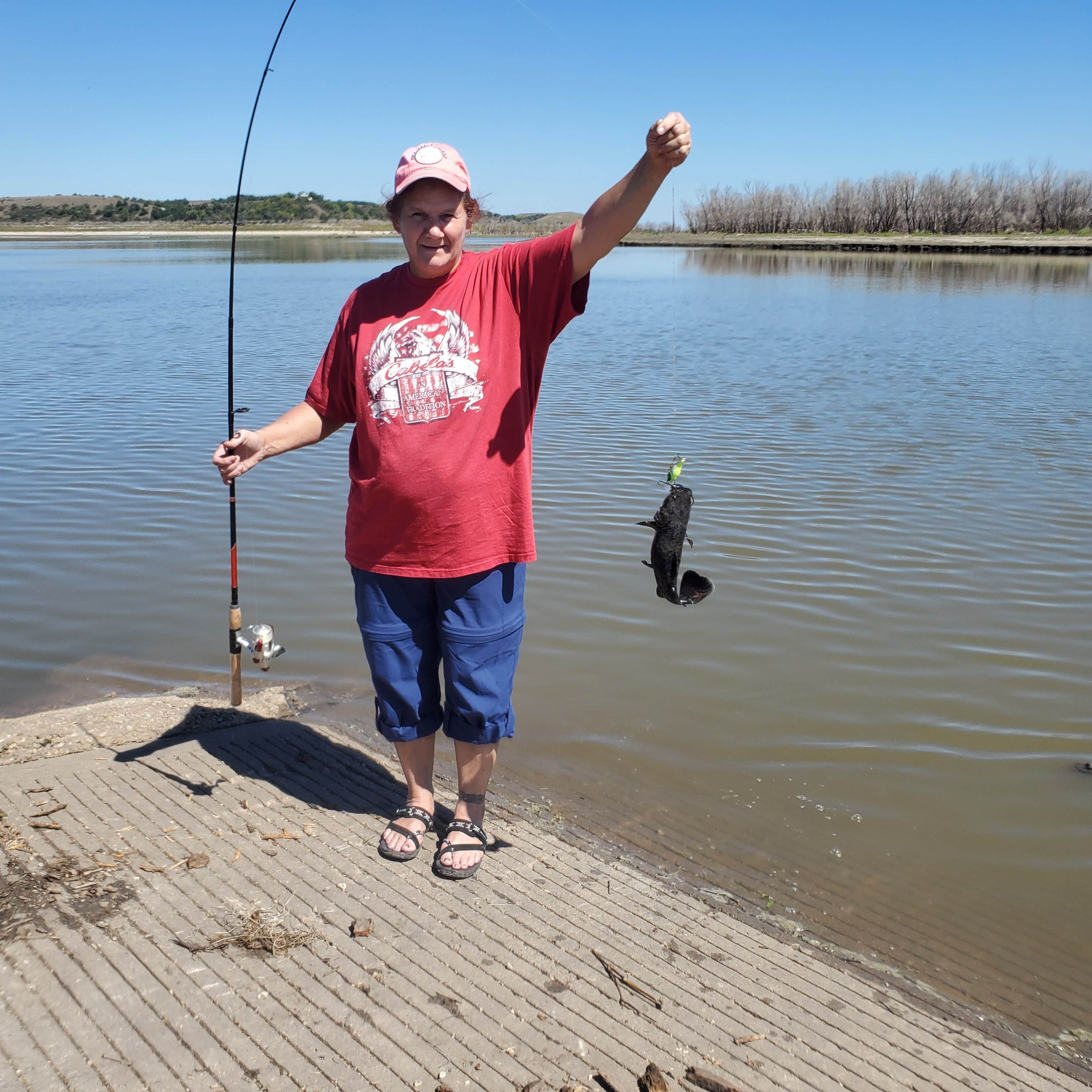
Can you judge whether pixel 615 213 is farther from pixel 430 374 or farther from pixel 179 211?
pixel 179 211

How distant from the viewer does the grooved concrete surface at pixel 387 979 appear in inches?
91.4

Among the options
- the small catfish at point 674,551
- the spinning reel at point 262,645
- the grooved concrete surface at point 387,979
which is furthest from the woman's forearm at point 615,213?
the grooved concrete surface at point 387,979

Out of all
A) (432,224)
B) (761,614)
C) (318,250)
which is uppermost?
(318,250)

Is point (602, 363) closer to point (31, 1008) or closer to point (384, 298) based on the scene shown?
point (384, 298)

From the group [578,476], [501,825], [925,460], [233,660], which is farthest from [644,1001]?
[925,460]

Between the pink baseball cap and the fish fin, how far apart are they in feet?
4.69

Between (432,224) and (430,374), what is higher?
(432,224)

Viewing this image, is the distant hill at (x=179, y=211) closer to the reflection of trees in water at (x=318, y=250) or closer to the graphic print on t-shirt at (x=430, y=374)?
the reflection of trees in water at (x=318, y=250)

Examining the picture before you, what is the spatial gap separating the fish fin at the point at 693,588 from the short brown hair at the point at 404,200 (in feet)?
4.37

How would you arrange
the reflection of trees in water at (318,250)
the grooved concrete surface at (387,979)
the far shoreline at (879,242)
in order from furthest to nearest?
the reflection of trees in water at (318,250) < the far shoreline at (879,242) < the grooved concrete surface at (387,979)

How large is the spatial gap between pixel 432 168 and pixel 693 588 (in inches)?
62.8

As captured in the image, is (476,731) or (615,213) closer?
(615,213)

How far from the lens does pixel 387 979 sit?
8.52 ft

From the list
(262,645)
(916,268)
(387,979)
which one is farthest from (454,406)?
(916,268)
